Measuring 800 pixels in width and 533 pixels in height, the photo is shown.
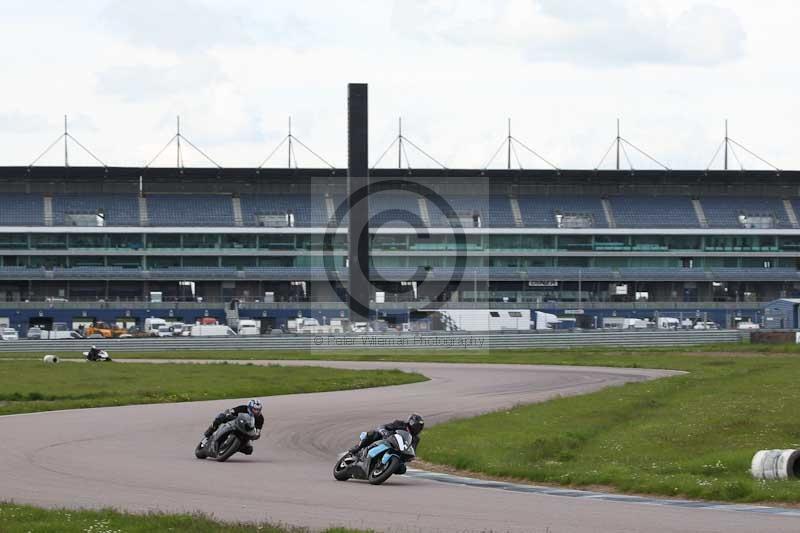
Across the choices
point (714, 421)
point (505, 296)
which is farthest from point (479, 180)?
point (714, 421)

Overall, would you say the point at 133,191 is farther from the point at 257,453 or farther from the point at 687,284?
the point at 257,453

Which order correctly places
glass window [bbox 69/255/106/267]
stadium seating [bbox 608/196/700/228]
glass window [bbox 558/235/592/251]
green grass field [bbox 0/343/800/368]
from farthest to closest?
stadium seating [bbox 608/196/700/228] < glass window [bbox 558/235/592/251] < glass window [bbox 69/255/106/267] < green grass field [bbox 0/343/800/368]

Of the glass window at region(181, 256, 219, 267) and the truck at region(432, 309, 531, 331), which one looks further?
the glass window at region(181, 256, 219, 267)

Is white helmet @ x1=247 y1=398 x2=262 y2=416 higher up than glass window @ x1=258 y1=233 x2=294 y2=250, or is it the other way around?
glass window @ x1=258 y1=233 x2=294 y2=250

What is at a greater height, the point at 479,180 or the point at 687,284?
the point at 479,180

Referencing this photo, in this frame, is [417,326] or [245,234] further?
[245,234]

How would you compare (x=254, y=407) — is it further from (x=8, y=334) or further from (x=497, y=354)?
(x=8, y=334)

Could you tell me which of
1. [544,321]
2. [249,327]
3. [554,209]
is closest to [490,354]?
[249,327]

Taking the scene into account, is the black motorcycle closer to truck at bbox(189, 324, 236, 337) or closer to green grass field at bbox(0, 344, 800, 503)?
green grass field at bbox(0, 344, 800, 503)

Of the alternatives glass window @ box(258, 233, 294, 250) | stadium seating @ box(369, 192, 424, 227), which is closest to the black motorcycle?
glass window @ box(258, 233, 294, 250)

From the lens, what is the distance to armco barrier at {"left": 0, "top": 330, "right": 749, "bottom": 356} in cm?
8162

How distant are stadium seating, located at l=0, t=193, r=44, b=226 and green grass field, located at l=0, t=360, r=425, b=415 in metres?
62.1

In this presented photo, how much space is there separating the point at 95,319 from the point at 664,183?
6109 centimetres

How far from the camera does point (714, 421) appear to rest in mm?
31281
